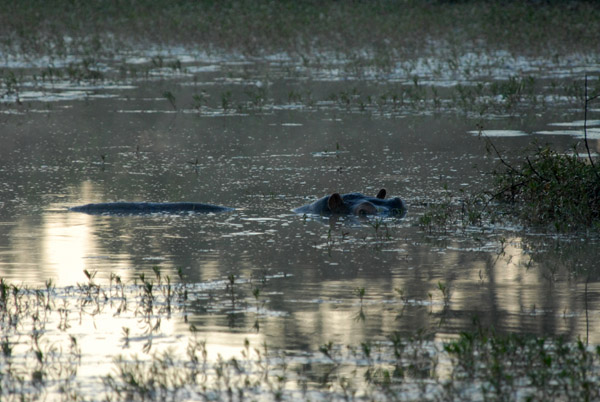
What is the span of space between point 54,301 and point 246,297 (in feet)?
3.91

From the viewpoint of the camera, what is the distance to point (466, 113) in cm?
1625

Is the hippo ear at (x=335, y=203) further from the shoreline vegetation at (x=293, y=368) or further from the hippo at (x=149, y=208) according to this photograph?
the shoreline vegetation at (x=293, y=368)

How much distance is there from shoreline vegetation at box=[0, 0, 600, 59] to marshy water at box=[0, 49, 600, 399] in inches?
136

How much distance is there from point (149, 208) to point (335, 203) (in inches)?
67.5

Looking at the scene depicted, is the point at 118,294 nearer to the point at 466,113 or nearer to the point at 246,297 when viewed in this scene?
the point at 246,297

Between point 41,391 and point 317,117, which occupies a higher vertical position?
point 317,117

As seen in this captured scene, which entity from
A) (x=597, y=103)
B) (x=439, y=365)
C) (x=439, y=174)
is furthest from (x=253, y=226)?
(x=597, y=103)

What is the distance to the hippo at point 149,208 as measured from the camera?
9844mm

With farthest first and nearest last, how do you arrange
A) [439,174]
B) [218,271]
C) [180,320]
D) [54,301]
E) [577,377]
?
[439,174]
[218,271]
[54,301]
[180,320]
[577,377]

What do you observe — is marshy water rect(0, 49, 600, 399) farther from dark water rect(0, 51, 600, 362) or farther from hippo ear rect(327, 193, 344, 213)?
hippo ear rect(327, 193, 344, 213)

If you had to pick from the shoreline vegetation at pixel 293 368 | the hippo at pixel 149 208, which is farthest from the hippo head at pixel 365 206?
the shoreline vegetation at pixel 293 368

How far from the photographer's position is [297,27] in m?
26.5

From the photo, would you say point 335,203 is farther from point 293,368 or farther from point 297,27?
point 297,27

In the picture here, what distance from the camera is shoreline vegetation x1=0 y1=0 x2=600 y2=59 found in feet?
79.6
